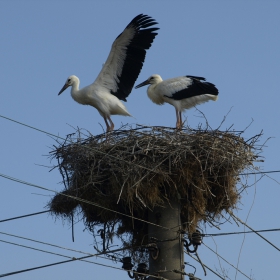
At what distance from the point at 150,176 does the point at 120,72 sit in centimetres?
402

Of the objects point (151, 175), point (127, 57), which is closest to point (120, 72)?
point (127, 57)

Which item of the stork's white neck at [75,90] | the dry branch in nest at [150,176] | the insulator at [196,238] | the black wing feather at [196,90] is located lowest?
the insulator at [196,238]

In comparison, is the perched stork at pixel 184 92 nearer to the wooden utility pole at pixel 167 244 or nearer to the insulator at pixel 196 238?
the wooden utility pole at pixel 167 244

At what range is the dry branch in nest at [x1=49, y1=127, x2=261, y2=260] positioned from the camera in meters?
8.21

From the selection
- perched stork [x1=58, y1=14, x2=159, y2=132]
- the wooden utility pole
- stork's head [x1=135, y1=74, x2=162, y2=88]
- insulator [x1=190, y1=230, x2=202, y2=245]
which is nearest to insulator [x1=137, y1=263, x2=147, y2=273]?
the wooden utility pole

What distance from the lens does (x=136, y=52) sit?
38.7ft

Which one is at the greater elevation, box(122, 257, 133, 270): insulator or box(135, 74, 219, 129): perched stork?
box(135, 74, 219, 129): perched stork

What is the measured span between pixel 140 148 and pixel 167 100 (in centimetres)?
350

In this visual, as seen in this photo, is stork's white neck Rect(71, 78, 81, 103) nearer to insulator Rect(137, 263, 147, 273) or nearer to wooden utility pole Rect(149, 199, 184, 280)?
wooden utility pole Rect(149, 199, 184, 280)

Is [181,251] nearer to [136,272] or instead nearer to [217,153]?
[136,272]

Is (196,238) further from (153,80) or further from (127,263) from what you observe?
(153,80)

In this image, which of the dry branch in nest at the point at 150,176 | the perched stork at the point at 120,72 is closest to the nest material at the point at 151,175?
the dry branch in nest at the point at 150,176

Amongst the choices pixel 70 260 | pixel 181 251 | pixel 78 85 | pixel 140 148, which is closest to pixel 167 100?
pixel 78 85

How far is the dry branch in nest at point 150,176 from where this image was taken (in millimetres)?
8211
